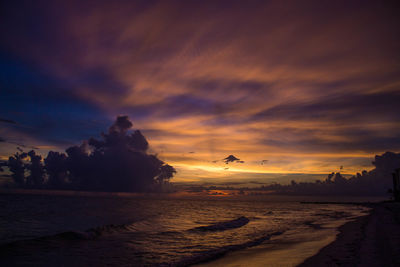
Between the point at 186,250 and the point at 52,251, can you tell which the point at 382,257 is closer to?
→ the point at 186,250

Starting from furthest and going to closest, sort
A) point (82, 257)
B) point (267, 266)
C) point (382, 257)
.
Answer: point (82, 257) < point (267, 266) < point (382, 257)

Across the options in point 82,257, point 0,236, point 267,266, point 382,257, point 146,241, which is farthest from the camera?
point 0,236

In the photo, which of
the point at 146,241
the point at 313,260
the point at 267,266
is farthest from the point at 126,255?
the point at 313,260

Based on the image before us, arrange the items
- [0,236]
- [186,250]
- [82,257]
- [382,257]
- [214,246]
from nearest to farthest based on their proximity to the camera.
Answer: [382,257]
[82,257]
[186,250]
[214,246]
[0,236]

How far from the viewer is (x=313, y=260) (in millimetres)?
10367

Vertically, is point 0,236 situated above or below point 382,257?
below

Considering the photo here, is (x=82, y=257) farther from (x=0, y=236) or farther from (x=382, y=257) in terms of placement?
(x=382, y=257)

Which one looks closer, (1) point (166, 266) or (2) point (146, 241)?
(1) point (166, 266)

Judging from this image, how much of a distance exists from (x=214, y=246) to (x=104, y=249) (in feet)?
26.0

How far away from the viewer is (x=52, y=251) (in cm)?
1653

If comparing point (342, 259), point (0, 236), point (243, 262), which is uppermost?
point (342, 259)

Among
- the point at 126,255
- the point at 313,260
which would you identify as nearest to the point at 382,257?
the point at 313,260

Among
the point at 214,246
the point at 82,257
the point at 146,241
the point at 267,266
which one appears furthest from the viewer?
the point at 146,241

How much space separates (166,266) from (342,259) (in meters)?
8.02
